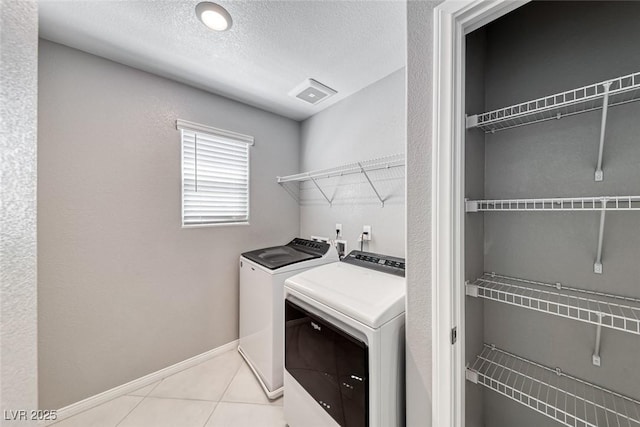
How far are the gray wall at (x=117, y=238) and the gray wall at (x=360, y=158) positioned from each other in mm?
887

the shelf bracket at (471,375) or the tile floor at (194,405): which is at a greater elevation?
the shelf bracket at (471,375)

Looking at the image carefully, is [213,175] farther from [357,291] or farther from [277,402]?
[277,402]

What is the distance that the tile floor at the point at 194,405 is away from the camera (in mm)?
1572

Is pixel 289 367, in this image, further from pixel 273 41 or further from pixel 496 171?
pixel 273 41

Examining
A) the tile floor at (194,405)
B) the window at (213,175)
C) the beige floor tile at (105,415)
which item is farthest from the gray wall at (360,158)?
the beige floor tile at (105,415)

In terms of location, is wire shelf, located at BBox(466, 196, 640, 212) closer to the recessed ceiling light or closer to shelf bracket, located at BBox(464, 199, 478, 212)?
shelf bracket, located at BBox(464, 199, 478, 212)

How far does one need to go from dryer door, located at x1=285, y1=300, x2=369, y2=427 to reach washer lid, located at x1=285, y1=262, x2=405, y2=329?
111mm

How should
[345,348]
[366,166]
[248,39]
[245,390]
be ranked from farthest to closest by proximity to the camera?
1. [366,166]
2. [245,390]
3. [248,39]
4. [345,348]

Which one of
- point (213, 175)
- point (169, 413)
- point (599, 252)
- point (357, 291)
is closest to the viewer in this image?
point (599, 252)

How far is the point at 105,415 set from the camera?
1.62 meters

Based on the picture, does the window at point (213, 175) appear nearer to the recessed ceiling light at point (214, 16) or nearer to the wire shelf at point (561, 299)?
the recessed ceiling light at point (214, 16)

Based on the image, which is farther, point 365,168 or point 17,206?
point 365,168

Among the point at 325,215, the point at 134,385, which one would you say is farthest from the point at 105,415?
the point at 325,215

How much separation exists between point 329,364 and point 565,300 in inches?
42.7
